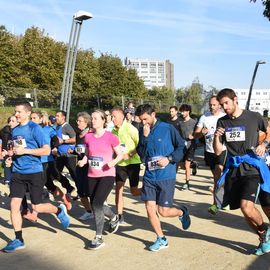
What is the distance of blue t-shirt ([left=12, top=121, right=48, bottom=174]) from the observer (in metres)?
5.85

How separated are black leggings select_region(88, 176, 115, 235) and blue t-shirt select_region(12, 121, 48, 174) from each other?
801mm

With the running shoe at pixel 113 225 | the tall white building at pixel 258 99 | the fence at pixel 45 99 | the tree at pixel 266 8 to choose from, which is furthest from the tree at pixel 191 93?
the running shoe at pixel 113 225

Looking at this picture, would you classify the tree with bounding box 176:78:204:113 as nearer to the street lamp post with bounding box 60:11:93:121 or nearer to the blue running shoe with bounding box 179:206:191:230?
the street lamp post with bounding box 60:11:93:121

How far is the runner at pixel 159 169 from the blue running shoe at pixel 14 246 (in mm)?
1687

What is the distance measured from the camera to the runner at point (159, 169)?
547cm

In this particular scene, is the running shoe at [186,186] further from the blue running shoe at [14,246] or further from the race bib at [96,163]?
the blue running shoe at [14,246]

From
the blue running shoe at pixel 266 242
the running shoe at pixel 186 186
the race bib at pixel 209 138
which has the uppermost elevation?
the race bib at pixel 209 138

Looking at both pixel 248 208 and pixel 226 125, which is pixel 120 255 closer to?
pixel 248 208

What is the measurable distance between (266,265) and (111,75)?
131 feet

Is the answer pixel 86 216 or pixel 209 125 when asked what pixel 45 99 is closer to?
pixel 209 125

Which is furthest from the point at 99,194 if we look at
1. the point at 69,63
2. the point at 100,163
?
the point at 69,63

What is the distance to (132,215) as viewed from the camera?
7566mm

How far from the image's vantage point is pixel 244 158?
200 inches

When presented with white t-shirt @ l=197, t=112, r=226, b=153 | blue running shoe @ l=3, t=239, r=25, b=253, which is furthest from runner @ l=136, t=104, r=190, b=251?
white t-shirt @ l=197, t=112, r=226, b=153
